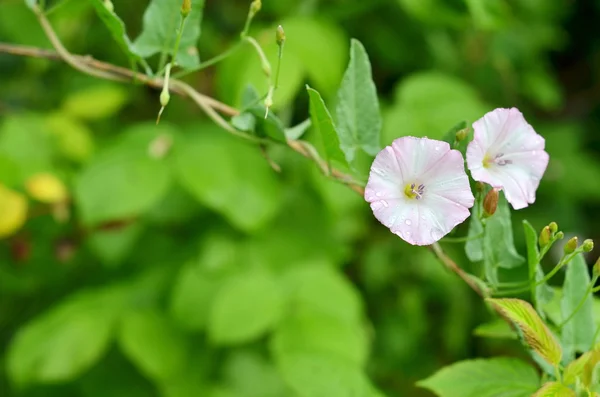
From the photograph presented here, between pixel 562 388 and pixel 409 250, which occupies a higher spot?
pixel 562 388

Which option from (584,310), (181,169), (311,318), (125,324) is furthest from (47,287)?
(584,310)

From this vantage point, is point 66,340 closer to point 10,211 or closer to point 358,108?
point 10,211

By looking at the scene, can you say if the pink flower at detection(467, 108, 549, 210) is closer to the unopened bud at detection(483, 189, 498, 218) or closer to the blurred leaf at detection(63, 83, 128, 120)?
the unopened bud at detection(483, 189, 498, 218)

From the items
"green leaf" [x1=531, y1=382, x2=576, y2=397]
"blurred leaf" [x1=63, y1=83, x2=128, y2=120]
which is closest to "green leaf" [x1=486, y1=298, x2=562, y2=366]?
"green leaf" [x1=531, y1=382, x2=576, y2=397]

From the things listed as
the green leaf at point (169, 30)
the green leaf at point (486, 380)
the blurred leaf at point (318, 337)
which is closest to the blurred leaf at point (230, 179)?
the blurred leaf at point (318, 337)

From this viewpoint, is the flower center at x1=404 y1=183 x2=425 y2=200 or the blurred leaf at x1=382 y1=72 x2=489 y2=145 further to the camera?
the blurred leaf at x1=382 y1=72 x2=489 y2=145

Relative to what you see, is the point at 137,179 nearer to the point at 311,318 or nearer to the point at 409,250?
the point at 311,318

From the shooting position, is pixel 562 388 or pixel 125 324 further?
pixel 125 324
